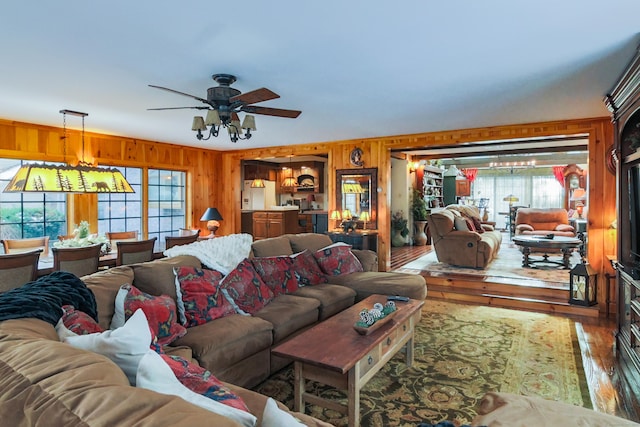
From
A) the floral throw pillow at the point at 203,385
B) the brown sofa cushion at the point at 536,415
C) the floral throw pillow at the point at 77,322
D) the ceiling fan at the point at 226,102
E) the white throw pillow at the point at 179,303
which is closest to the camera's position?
the floral throw pillow at the point at 203,385

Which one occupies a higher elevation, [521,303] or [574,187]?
[574,187]

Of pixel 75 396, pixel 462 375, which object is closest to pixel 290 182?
pixel 462 375

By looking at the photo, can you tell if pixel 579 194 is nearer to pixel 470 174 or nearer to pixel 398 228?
pixel 470 174

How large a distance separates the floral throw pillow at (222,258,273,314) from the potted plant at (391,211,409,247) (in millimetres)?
6357

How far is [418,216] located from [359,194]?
3772 millimetres

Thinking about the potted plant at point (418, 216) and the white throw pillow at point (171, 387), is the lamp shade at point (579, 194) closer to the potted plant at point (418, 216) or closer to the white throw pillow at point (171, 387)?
the potted plant at point (418, 216)

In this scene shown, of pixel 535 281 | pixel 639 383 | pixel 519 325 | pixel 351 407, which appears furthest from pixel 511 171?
pixel 351 407

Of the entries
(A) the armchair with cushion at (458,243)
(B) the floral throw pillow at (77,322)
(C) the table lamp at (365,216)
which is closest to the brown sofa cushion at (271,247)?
(B) the floral throw pillow at (77,322)

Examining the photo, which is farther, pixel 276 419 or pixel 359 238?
pixel 359 238

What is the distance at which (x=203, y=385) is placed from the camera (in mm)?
1320

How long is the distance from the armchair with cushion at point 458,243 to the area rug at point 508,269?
141mm

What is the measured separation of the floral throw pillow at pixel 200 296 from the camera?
283 centimetres

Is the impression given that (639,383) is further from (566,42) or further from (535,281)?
(535,281)

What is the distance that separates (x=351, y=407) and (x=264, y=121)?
3.79 metres
